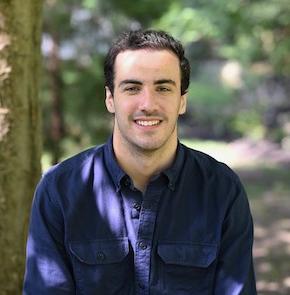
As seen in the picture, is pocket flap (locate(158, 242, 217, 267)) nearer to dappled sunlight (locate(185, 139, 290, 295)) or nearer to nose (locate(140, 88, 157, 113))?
nose (locate(140, 88, 157, 113))

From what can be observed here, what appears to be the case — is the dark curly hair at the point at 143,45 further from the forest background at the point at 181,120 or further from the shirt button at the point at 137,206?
the forest background at the point at 181,120

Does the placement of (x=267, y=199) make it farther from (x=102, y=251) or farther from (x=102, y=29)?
(x=102, y=251)

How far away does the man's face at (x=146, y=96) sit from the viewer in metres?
2.24

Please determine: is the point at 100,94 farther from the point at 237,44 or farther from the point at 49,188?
the point at 49,188

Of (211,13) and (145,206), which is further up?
(211,13)

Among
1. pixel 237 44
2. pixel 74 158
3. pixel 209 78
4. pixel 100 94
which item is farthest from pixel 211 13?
pixel 209 78

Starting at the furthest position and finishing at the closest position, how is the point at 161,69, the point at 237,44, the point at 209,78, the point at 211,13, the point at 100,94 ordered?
the point at 209,78 < the point at 237,44 < the point at 100,94 < the point at 211,13 < the point at 161,69

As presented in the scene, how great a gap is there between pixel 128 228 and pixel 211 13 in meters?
6.56

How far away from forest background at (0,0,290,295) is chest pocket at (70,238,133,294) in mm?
887

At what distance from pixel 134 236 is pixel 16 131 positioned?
1.05m

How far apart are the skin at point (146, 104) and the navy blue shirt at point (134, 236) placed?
0.26 ft

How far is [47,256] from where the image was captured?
2.28 m

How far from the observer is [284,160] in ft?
47.1

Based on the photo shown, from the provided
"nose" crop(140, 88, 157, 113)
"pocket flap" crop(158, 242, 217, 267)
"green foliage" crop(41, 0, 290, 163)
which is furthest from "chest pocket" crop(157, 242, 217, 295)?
"green foliage" crop(41, 0, 290, 163)
